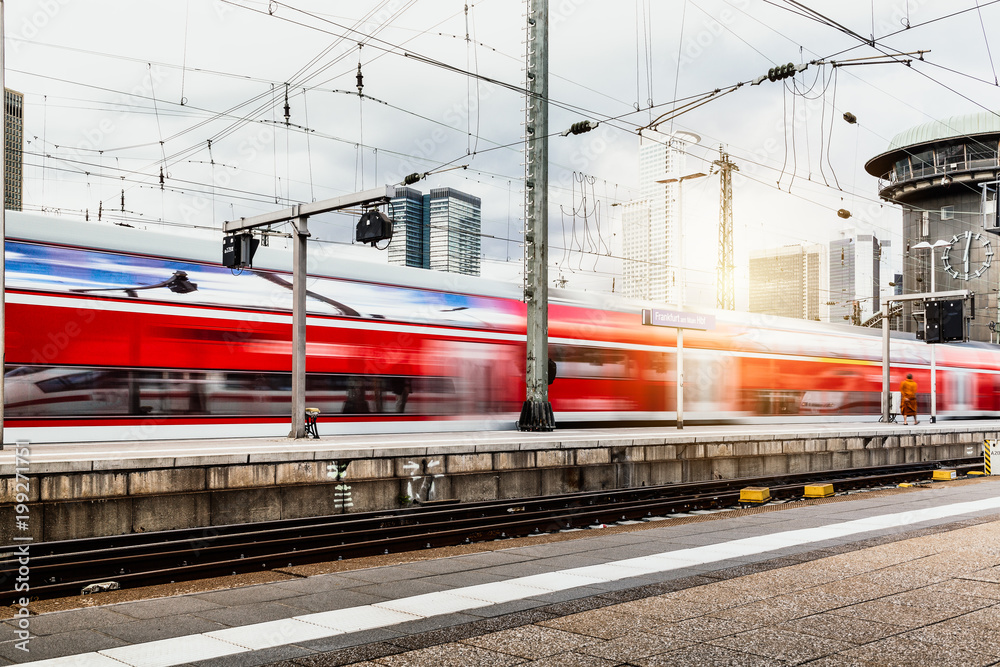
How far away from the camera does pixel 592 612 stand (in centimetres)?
652

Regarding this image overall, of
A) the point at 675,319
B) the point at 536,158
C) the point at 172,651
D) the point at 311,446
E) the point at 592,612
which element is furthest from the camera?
the point at 675,319

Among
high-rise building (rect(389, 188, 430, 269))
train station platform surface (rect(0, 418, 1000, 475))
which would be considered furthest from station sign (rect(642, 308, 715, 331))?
high-rise building (rect(389, 188, 430, 269))

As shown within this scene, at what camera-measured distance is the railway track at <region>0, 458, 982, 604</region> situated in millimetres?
8203

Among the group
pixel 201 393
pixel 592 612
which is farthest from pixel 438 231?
pixel 592 612

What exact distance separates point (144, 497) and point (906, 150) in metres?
60.5

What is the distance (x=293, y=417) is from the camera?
1442cm

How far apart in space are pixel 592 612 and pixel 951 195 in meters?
61.2

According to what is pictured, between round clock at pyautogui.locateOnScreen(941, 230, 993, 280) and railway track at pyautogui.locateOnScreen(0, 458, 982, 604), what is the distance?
5022cm

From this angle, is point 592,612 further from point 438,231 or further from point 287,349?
point 438,231

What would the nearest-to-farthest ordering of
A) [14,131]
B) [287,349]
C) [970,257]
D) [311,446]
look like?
[311,446] → [287,349] → [14,131] → [970,257]

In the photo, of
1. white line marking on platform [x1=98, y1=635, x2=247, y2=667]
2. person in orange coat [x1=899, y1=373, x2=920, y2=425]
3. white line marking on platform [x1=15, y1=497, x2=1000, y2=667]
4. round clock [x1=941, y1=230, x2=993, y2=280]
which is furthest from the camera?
round clock [x1=941, y1=230, x2=993, y2=280]

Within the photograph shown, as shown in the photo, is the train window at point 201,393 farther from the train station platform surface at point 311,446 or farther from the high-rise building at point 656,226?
the high-rise building at point 656,226

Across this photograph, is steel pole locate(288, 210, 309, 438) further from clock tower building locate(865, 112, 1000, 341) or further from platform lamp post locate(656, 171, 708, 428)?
clock tower building locate(865, 112, 1000, 341)

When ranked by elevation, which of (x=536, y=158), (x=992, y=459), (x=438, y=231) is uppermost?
(x=536, y=158)
